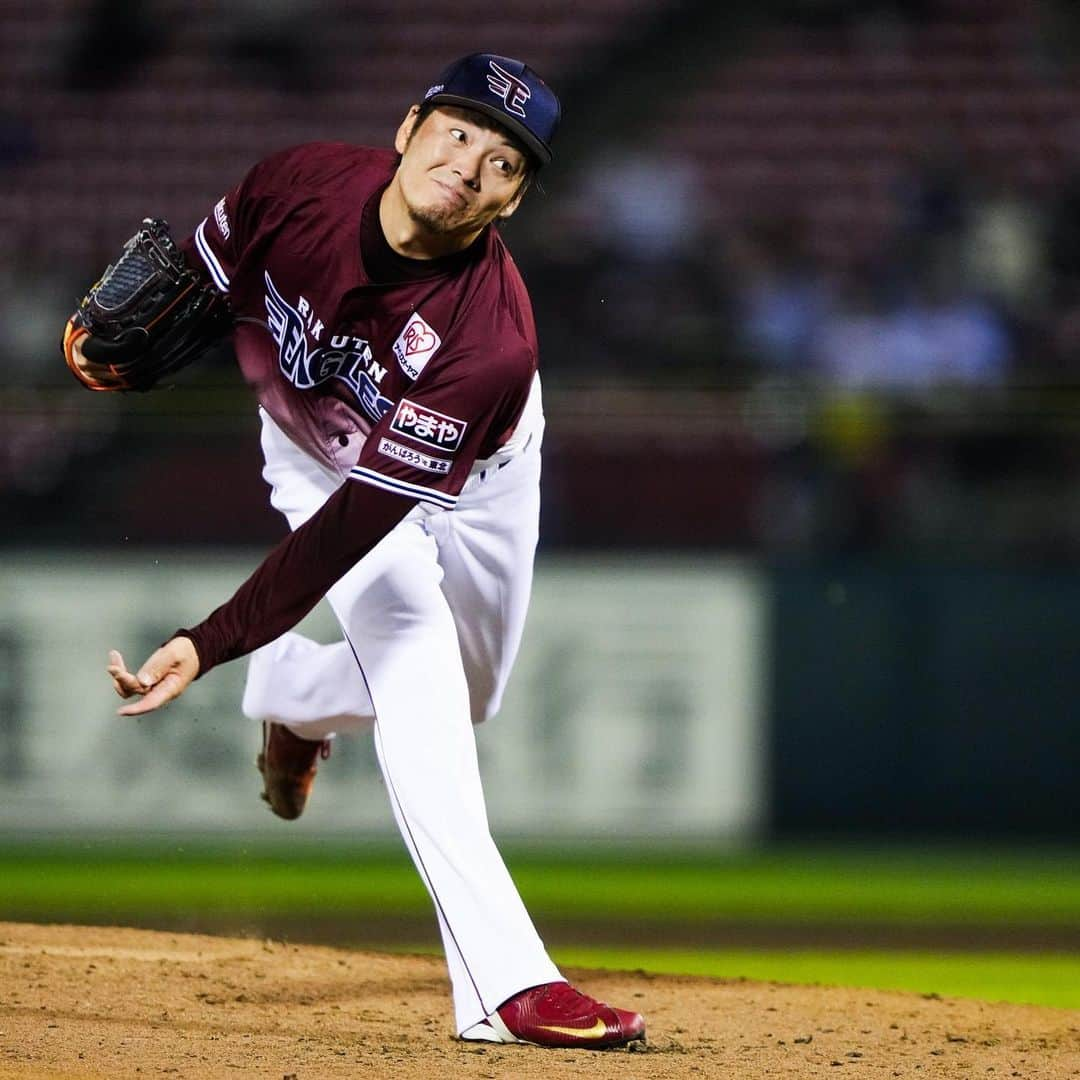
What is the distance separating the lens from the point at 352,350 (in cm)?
366

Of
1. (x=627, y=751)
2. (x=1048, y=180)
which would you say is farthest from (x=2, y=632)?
(x=1048, y=180)

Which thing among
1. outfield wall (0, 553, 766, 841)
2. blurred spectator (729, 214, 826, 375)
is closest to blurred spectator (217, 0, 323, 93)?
blurred spectator (729, 214, 826, 375)

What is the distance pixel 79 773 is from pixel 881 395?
11.6 feet

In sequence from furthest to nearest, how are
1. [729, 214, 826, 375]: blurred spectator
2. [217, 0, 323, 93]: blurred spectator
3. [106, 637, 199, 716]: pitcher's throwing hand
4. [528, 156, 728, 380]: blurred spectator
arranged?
[217, 0, 323, 93]: blurred spectator → [729, 214, 826, 375]: blurred spectator → [528, 156, 728, 380]: blurred spectator → [106, 637, 199, 716]: pitcher's throwing hand

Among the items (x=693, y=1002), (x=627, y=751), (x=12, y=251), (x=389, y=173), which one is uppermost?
(x=12, y=251)

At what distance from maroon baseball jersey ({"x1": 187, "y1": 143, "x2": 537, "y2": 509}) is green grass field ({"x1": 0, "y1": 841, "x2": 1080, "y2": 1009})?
3.01 metres

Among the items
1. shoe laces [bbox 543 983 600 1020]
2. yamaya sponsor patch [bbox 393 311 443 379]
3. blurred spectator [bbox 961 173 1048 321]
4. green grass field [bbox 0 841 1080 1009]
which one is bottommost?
green grass field [bbox 0 841 1080 1009]

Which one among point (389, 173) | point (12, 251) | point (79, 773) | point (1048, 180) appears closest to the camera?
point (389, 173)

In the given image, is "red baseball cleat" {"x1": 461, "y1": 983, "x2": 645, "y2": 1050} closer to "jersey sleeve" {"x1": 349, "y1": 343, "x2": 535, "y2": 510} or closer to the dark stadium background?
"jersey sleeve" {"x1": 349, "y1": 343, "x2": 535, "y2": 510}

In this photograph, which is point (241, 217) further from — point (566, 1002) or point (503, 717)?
point (503, 717)

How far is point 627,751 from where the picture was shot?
7.98 metres

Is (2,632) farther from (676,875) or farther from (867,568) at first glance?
(867,568)

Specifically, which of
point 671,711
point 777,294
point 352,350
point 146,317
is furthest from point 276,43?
point 352,350

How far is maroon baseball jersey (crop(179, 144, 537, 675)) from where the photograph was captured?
135 inches
